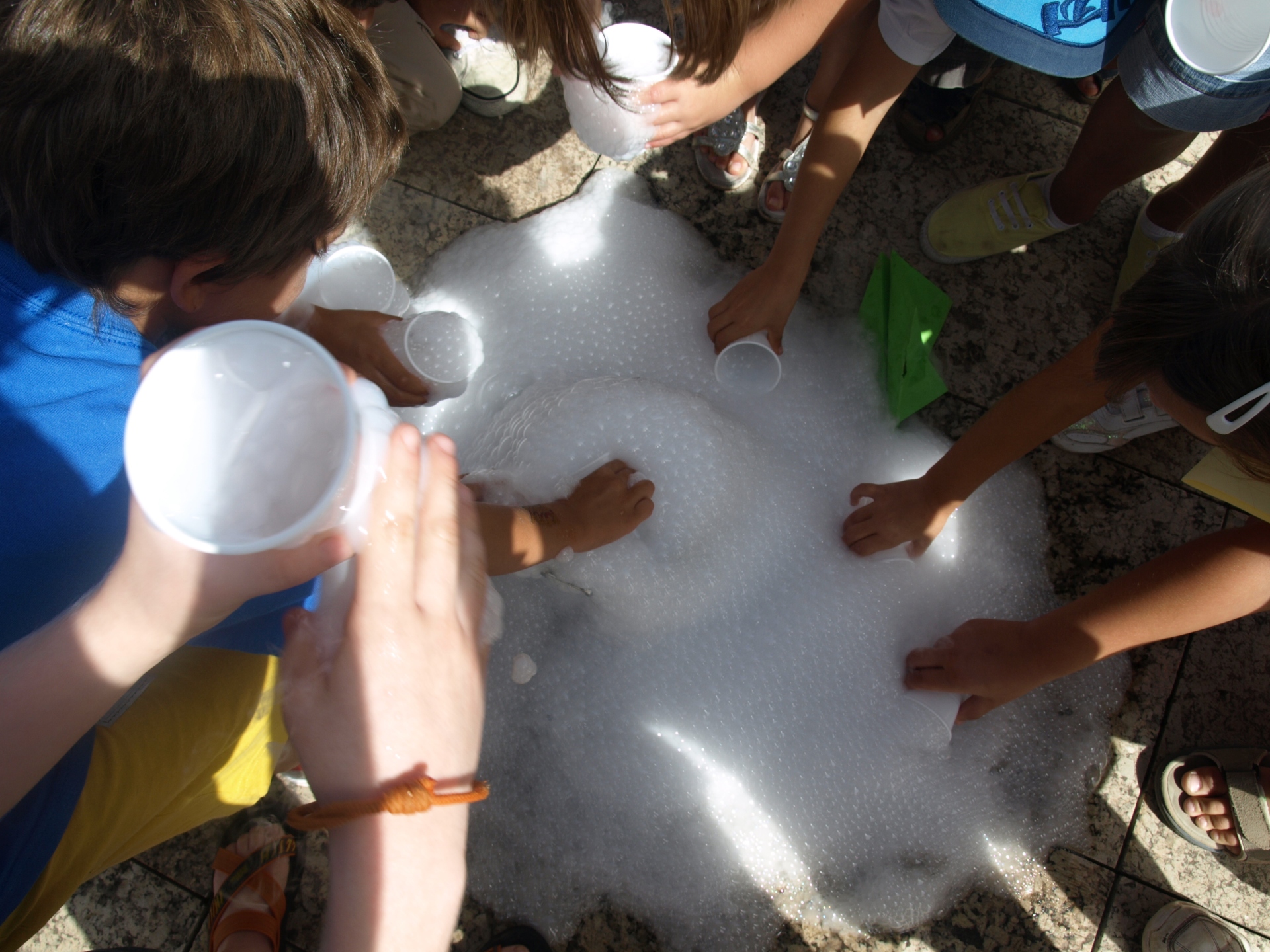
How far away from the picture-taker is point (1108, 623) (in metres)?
0.98

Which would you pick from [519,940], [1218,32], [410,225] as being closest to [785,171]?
[1218,32]

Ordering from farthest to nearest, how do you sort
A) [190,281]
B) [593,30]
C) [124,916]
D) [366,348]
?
1. [124,916]
2. [366,348]
3. [593,30]
4. [190,281]

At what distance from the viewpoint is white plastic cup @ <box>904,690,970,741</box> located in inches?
45.2

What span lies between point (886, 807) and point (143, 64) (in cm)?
142

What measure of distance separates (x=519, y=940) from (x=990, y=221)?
1575 mm

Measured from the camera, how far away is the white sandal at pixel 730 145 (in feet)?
4.34

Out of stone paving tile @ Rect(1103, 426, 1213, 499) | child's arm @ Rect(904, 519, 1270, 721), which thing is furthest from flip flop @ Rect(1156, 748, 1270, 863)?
stone paving tile @ Rect(1103, 426, 1213, 499)

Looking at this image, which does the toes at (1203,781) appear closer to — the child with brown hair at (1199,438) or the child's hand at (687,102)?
the child with brown hair at (1199,438)

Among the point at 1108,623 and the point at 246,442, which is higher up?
the point at 246,442

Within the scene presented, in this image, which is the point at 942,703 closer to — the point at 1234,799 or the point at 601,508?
the point at 1234,799

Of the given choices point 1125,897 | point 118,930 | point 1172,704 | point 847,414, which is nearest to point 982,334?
point 847,414

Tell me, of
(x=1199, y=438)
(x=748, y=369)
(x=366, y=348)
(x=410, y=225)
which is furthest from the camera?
(x=410, y=225)

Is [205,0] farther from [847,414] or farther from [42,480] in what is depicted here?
[847,414]

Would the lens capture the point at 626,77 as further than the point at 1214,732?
No
